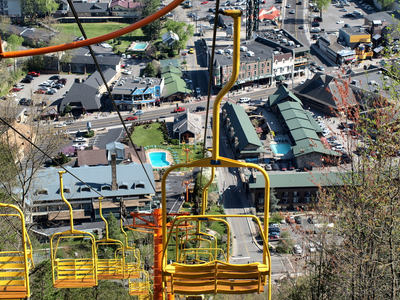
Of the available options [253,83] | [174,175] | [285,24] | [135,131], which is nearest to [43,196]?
[174,175]

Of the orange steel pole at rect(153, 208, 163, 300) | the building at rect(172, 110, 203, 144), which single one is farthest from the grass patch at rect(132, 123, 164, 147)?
the orange steel pole at rect(153, 208, 163, 300)

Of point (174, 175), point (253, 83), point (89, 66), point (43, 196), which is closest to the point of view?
point (43, 196)

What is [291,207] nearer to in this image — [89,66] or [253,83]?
[253,83]

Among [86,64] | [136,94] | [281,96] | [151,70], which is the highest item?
[86,64]

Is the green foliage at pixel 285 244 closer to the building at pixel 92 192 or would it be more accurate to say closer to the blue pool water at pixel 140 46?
the building at pixel 92 192

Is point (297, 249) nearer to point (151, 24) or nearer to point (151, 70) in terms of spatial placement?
point (151, 70)

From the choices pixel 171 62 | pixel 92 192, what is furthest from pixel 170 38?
pixel 92 192
